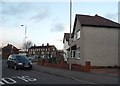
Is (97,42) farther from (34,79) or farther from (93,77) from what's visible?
(34,79)

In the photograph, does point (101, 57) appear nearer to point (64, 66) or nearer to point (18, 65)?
point (64, 66)

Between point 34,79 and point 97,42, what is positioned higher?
point 97,42

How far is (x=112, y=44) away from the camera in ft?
120

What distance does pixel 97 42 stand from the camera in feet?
118

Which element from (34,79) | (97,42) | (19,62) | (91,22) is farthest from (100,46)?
(34,79)

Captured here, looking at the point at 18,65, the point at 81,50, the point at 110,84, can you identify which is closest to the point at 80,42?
the point at 81,50

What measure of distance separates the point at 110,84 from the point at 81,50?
2065cm

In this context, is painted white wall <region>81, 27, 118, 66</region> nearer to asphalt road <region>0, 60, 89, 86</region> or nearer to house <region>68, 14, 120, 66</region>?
house <region>68, 14, 120, 66</region>

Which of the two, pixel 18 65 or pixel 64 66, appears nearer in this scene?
pixel 18 65

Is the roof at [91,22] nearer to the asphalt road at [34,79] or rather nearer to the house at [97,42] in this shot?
the house at [97,42]

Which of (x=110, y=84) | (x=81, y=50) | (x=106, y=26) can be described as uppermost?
(x=106, y=26)

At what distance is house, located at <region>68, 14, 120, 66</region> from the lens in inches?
1389

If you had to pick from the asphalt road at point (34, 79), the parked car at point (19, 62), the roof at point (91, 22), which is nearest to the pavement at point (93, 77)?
the asphalt road at point (34, 79)

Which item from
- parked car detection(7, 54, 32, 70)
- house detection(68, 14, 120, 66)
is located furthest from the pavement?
house detection(68, 14, 120, 66)
